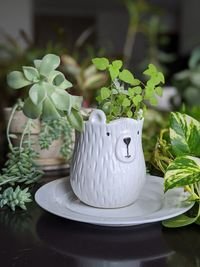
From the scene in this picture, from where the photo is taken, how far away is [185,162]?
52 centimetres

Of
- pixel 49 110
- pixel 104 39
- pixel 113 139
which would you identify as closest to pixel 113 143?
pixel 113 139

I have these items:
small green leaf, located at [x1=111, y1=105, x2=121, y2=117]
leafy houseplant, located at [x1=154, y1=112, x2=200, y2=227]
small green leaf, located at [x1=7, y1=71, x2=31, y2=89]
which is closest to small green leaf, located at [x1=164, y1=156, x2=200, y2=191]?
leafy houseplant, located at [x1=154, y1=112, x2=200, y2=227]

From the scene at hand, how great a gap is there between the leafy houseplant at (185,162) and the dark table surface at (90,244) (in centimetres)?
2

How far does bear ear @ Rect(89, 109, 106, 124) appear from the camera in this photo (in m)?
0.54

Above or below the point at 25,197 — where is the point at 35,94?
above

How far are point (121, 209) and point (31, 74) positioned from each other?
9.0 inches

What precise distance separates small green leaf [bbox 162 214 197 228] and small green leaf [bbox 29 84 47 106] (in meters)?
0.23

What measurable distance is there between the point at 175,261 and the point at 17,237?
20cm

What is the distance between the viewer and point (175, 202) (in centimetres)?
57

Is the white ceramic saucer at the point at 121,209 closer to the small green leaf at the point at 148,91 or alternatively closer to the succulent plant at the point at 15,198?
the succulent plant at the point at 15,198

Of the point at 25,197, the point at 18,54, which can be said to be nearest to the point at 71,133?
the point at 25,197

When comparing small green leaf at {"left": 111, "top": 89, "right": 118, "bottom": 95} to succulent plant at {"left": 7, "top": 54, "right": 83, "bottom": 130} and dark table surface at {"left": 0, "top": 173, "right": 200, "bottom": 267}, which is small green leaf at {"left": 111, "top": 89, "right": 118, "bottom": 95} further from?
dark table surface at {"left": 0, "top": 173, "right": 200, "bottom": 267}

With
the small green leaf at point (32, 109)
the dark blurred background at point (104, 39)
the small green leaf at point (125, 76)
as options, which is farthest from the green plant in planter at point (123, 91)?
the dark blurred background at point (104, 39)

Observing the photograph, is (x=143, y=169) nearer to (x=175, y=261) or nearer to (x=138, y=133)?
(x=138, y=133)
